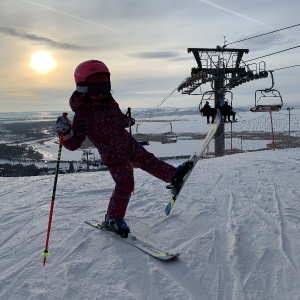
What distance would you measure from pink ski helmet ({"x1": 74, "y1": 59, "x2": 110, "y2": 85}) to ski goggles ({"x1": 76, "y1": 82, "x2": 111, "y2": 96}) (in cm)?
7

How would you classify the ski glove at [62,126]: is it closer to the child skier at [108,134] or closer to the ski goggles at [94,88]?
the child skier at [108,134]

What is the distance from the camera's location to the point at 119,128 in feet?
11.0

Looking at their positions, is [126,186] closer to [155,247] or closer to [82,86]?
[155,247]

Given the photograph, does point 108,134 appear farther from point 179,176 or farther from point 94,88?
point 179,176

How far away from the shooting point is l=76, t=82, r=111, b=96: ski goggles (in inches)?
124

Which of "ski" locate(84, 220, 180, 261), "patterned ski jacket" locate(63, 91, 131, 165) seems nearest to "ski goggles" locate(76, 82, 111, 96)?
"patterned ski jacket" locate(63, 91, 131, 165)

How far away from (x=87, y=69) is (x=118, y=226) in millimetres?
1604

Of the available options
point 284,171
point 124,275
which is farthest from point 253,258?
point 284,171

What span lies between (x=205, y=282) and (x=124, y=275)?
634 mm

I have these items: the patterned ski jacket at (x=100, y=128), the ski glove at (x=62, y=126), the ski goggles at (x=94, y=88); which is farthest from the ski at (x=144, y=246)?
the ski goggles at (x=94, y=88)

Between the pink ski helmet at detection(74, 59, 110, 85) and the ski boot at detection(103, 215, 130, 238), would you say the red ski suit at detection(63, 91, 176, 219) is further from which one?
the pink ski helmet at detection(74, 59, 110, 85)

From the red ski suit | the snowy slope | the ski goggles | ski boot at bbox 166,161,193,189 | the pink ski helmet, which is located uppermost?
the pink ski helmet

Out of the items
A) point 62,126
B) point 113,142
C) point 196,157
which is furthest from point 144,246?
point 62,126

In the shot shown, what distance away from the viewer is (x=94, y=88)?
3.15 meters
